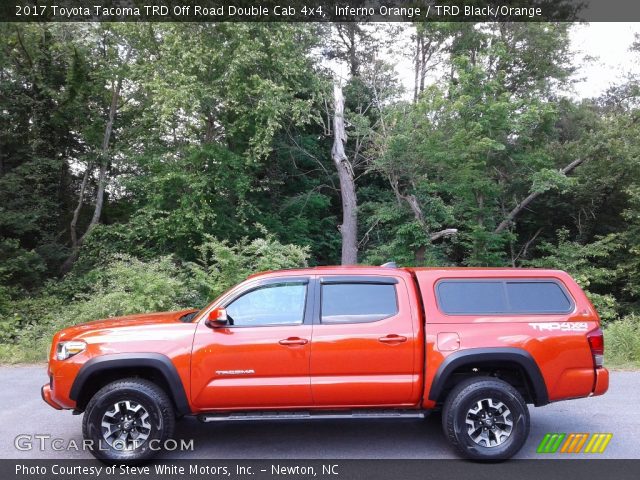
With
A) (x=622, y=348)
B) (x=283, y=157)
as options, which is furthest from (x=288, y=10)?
(x=622, y=348)

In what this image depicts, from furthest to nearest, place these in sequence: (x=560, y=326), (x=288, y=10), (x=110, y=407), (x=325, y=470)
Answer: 1. (x=288, y=10)
2. (x=560, y=326)
3. (x=110, y=407)
4. (x=325, y=470)

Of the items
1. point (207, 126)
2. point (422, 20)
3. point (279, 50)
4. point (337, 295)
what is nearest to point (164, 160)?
point (207, 126)

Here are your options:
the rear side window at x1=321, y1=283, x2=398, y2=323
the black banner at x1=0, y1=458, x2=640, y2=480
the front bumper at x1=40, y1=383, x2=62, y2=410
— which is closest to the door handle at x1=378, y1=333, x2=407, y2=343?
the rear side window at x1=321, y1=283, x2=398, y2=323

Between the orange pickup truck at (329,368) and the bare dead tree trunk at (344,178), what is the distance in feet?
44.0

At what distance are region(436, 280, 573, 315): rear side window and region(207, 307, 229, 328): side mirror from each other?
205cm

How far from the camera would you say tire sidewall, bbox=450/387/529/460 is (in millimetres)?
4555

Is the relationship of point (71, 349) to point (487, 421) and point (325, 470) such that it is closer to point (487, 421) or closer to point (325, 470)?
point (325, 470)

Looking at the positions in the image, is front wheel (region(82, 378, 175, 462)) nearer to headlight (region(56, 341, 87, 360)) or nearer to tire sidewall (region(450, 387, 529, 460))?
headlight (region(56, 341, 87, 360))

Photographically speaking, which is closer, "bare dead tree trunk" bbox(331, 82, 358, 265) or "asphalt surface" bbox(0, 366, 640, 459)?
"asphalt surface" bbox(0, 366, 640, 459)

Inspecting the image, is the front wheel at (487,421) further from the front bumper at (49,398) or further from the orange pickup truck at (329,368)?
the front bumper at (49,398)

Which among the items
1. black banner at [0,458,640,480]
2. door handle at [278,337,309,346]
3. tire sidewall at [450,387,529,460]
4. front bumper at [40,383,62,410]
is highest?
door handle at [278,337,309,346]

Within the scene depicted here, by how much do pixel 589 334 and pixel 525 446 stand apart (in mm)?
1285

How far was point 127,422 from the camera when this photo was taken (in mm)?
4582

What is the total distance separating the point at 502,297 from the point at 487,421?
1.17 metres
